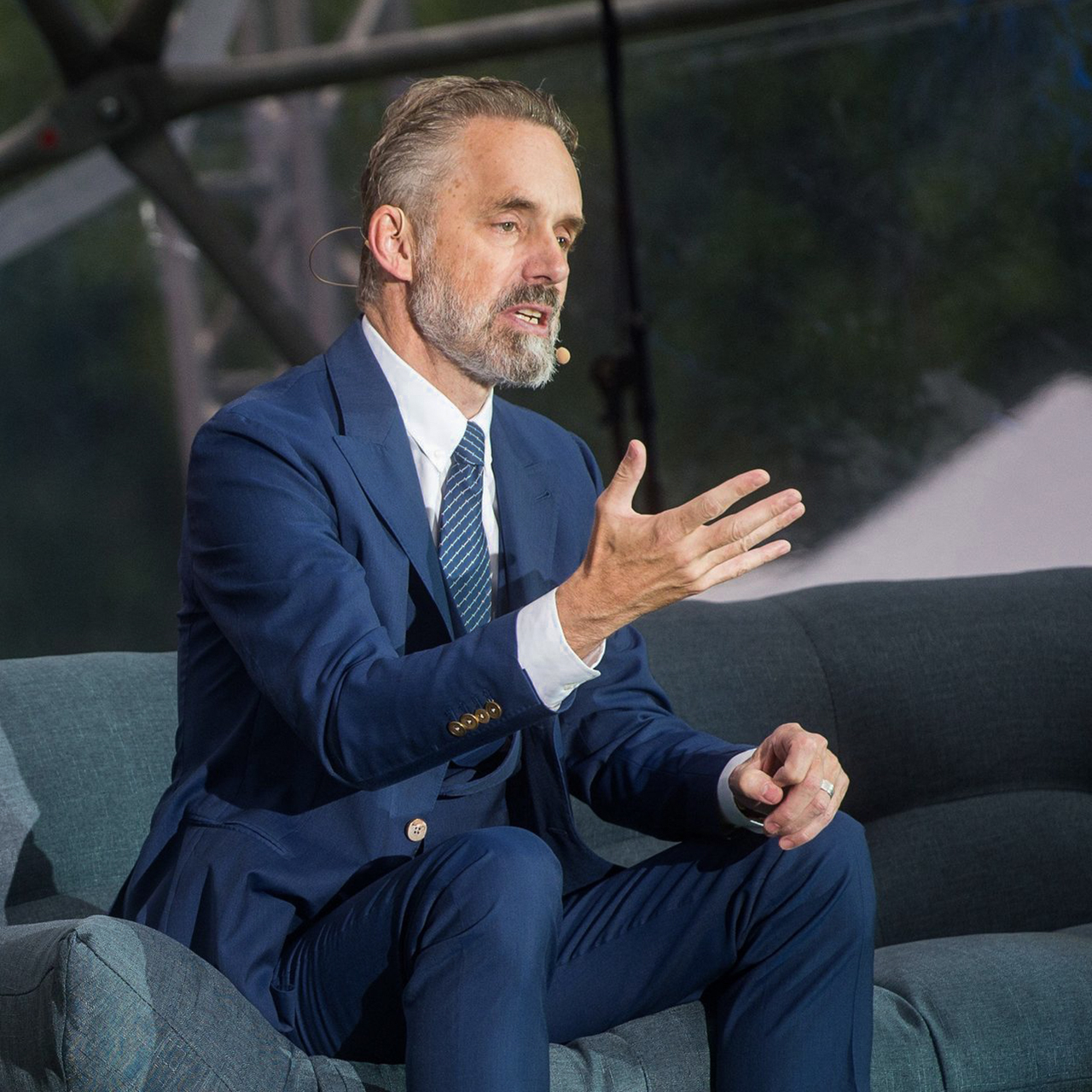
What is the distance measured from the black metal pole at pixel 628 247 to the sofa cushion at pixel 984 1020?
1796mm

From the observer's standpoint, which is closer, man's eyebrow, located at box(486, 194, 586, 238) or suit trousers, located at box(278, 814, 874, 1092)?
suit trousers, located at box(278, 814, 874, 1092)

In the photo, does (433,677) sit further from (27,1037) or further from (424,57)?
(424,57)

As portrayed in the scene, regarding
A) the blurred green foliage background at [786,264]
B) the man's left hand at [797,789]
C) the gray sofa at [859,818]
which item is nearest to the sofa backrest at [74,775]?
the gray sofa at [859,818]

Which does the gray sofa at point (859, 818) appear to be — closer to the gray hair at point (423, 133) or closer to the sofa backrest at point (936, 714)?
the sofa backrest at point (936, 714)

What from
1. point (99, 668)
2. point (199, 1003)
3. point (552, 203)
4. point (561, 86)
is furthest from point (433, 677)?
point (561, 86)

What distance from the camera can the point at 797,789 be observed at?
1470 mm

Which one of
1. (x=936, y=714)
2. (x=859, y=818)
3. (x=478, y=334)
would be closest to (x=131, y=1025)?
(x=478, y=334)

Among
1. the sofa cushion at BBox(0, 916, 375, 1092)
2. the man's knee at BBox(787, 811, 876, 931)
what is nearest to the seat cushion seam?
the sofa cushion at BBox(0, 916, 375, 1092)

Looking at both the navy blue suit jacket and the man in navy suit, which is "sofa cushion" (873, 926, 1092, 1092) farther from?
the navy blue suit jacket

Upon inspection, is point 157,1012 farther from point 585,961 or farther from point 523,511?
point 523,511

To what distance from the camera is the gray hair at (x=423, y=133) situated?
5.67 ft

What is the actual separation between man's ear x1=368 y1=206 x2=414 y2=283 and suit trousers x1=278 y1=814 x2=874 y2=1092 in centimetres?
67

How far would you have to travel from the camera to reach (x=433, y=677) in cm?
135

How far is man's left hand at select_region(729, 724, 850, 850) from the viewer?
147 cm
